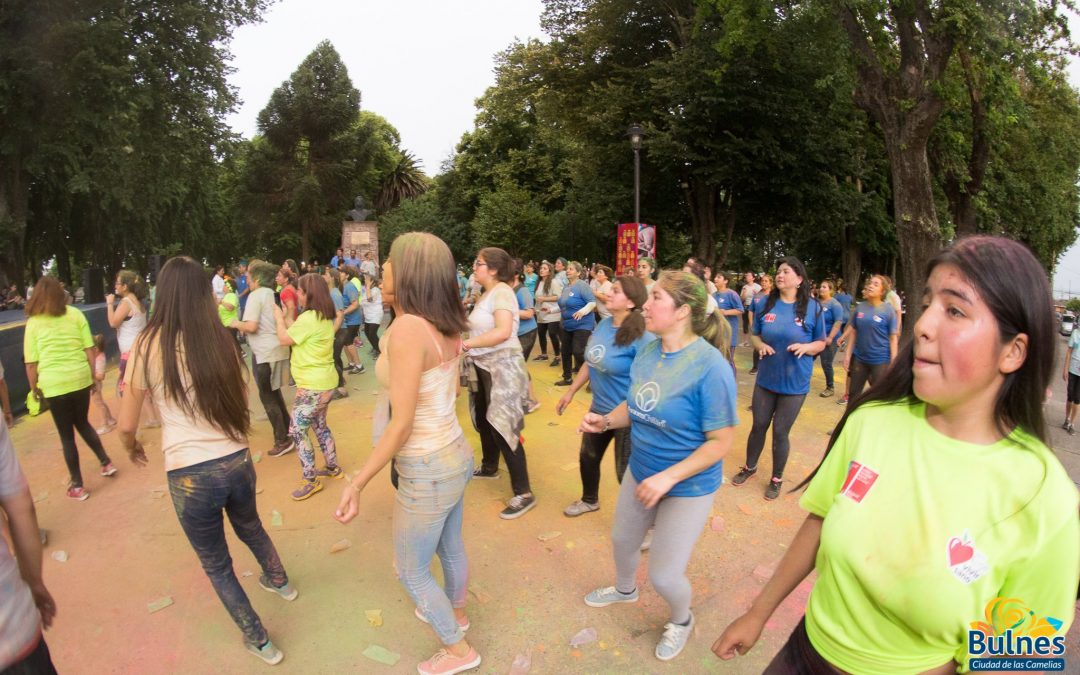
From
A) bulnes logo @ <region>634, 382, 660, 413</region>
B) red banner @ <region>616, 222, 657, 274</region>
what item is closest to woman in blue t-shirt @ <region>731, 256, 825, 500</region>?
bulnes logo @ <region>634, 382, 660, 413</region>

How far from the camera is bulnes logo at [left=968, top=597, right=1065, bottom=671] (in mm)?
1200

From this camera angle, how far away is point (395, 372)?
2.27 m

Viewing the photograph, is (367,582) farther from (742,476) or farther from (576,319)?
(576,319)

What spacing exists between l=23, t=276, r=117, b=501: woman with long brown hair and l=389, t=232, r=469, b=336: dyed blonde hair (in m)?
3.64

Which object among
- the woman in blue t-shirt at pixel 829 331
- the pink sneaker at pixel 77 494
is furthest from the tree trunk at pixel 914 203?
the pink sneaker at pixel 77 494

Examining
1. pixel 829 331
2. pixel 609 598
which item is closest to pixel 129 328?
pixel 609 598

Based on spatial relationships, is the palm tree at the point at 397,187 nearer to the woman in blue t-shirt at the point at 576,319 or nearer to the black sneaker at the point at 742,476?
the woman in blue t-shirt at the point at 576,319

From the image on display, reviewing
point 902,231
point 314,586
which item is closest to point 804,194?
point 902,231

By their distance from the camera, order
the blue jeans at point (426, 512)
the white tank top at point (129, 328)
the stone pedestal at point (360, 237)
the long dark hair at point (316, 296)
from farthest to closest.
→ the stone pedestal at point (360, 237), the white tank top at point (129, 328), the long dark hair at point (316, 296), the blue jeans at point (426, 512)

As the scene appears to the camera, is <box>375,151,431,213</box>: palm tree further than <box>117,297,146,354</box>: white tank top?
Yes

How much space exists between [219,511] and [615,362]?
2.30 metres

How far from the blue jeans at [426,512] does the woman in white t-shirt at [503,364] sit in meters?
1.53

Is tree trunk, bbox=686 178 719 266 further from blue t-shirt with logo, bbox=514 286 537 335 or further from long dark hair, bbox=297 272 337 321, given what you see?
long dark hair, bbox=297 272 337 321

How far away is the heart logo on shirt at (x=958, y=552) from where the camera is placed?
123 centimetres
